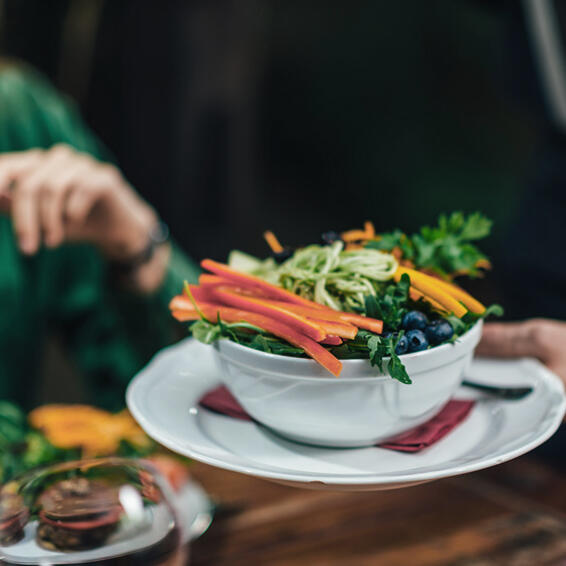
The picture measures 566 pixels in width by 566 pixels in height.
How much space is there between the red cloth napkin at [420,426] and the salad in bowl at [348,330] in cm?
2

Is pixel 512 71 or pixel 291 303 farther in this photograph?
pixel 512 71

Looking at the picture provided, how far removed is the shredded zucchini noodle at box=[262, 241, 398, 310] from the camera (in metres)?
0.61

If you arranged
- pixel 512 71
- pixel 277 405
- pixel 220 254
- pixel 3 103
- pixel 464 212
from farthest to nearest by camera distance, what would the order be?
pixel 220 254 < pixel 512 71 < pixel 3 103 < pixel 464 212 < pixel 277 405

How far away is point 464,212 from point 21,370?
1159 millimetres

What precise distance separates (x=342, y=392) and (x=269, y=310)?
0.10 m

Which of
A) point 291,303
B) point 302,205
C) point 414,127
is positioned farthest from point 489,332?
point 414,127

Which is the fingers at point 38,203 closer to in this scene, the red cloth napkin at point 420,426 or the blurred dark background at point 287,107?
the red cloth napkin at point 420,426

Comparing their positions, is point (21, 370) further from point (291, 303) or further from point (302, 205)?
point (302, 205)

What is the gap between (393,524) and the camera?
0.83 meters

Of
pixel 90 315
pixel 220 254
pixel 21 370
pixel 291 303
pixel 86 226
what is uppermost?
pixel 291 303

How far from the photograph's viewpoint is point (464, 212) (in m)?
0.67

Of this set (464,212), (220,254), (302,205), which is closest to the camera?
(464,212)

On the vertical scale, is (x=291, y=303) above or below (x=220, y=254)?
above

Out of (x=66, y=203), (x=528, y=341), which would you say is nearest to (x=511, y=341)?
(x=528, y=341)
